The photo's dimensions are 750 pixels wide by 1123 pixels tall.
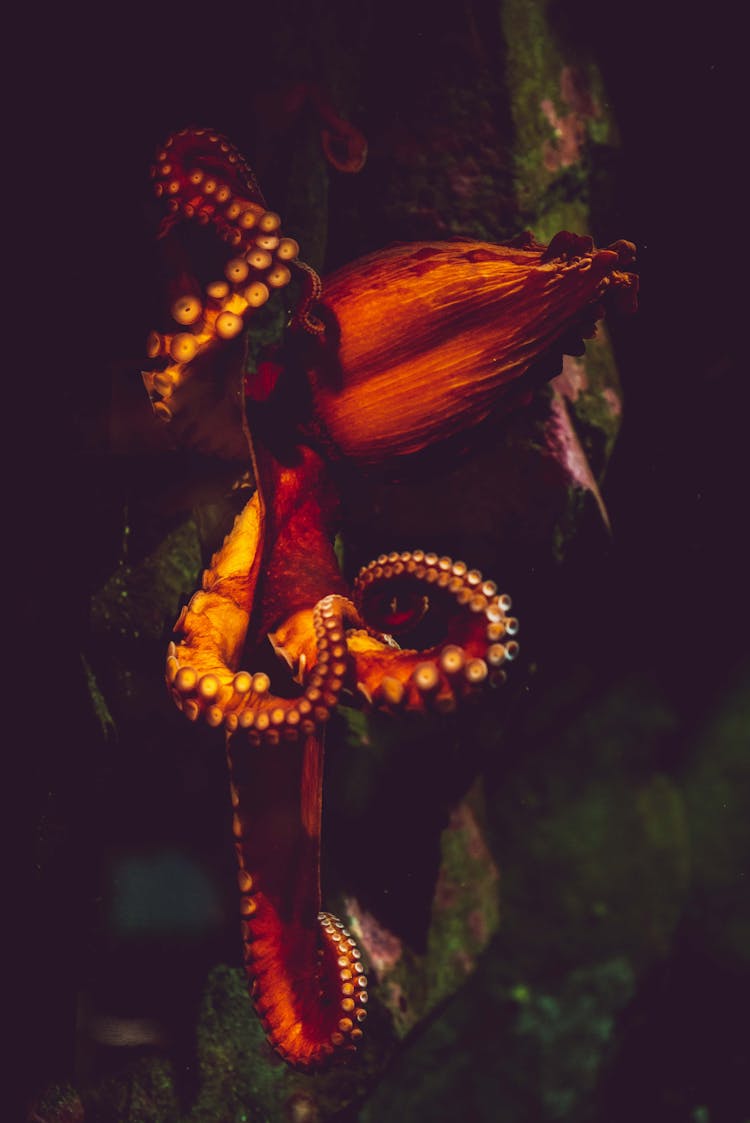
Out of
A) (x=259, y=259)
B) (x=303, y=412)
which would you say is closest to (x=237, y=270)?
(x=259, y=259)

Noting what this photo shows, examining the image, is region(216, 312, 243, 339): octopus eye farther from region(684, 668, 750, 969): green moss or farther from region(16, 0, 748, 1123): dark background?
region(684, 668, 750, 969): green moss

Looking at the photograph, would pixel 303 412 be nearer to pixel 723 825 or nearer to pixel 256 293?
pixel 256 293

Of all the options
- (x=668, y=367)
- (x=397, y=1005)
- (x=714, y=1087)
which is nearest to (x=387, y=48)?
(x=668, y=367)

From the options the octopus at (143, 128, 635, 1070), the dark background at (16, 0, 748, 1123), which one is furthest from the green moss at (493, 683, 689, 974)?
the octopus at (143, 128, 635, 1070)

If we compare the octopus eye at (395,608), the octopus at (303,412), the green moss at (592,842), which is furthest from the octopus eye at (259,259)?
the green moss at (592,842)

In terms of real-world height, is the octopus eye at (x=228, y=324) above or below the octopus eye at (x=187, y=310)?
below

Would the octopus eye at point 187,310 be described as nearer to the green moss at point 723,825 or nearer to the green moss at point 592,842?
the green moss at point 592,842
